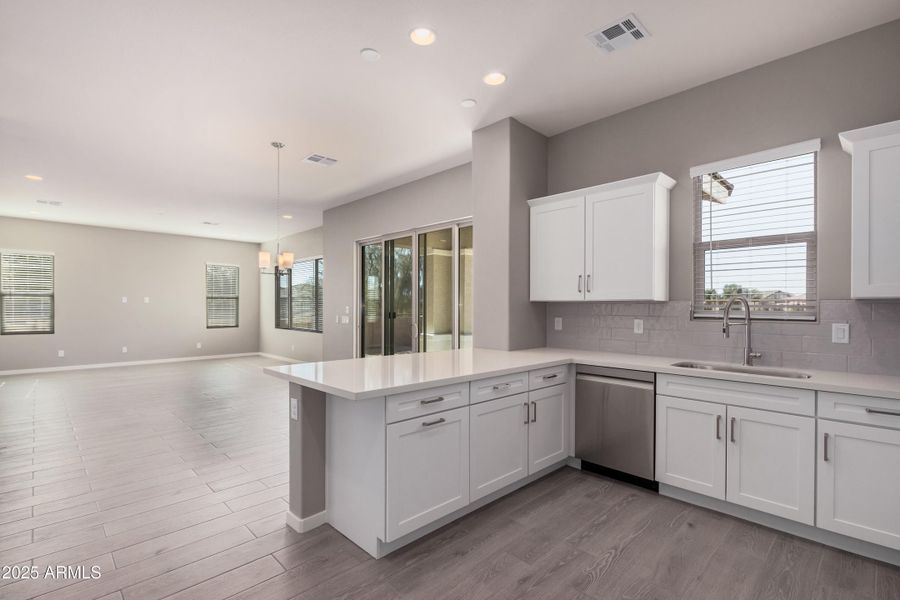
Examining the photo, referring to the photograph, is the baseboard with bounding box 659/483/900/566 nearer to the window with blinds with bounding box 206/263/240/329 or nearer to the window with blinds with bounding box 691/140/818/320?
the window with blinds with bounding box 691/140/818/320

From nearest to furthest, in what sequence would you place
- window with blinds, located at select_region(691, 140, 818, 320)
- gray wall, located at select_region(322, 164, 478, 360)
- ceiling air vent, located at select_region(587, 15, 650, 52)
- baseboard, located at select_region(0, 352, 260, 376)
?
ceiling air vent, located at select_region(587, 15, 650, 52) → window with blinds, located at select_region(691, 140, 818, 320) → gray wall, located at select_region(322, 164, 478, 360) → baseboard, located at select_region(0, 352, 260, 376)

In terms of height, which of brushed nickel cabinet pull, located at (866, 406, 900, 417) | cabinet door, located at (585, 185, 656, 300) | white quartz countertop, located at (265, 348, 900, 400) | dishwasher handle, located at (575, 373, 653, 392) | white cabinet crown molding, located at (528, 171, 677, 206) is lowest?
dishwasher handle, located at (575, 373, 653, 392)

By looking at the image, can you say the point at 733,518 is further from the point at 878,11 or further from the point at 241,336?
the point at 241,336

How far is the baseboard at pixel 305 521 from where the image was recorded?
246 centimetres

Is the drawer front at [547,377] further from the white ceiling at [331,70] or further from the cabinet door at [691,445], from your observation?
the white ceiling at [331,70]

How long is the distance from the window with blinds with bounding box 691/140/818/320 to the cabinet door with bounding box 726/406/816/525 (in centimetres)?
83

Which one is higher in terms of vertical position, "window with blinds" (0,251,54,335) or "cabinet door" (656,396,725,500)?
"window with blinds" (0,251,54,335)

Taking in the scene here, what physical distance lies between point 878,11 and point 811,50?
0.36 meters

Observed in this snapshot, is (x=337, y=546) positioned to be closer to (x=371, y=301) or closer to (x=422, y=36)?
(x=422, y=36)

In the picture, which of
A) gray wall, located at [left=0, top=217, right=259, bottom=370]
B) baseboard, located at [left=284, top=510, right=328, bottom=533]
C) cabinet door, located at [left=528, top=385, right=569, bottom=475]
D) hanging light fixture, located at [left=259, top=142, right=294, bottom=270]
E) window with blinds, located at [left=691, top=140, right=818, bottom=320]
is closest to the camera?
baseboard, located at [left=284, top=510, right=328, bottom=533]

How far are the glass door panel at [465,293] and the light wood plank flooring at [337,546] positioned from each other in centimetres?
216

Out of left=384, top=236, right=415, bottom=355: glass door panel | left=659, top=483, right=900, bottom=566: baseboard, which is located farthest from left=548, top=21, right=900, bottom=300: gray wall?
left=384, top=236, right=415, bottom=355: glass door panel

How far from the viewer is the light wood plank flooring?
1964 mm

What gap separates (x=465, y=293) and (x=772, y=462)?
3.25m
